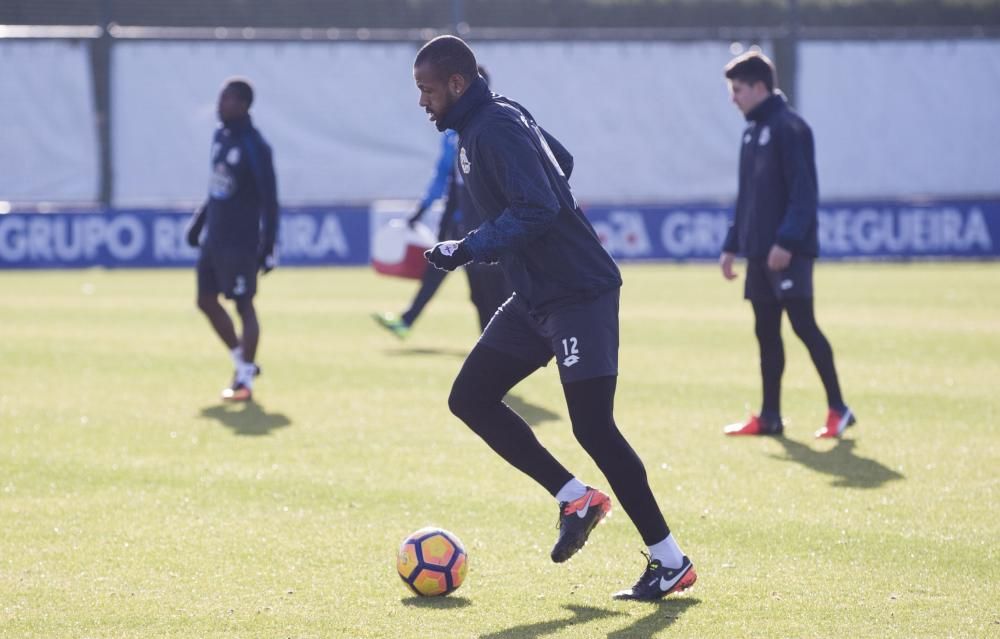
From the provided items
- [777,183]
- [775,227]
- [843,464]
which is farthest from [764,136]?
[843,464]

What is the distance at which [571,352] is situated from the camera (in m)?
5.50

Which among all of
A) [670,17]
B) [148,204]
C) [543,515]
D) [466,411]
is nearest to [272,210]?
[543,515]

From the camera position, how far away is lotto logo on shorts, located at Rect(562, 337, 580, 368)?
5.49m

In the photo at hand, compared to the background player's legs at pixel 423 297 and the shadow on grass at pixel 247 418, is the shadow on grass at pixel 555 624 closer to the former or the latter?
the shadow on grass at pixel 247 418

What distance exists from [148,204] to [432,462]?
21229 millimetres

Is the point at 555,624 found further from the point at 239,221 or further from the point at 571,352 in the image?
the point at 239,221

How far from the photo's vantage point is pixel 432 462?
836cm

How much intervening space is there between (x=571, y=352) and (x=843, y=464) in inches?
128

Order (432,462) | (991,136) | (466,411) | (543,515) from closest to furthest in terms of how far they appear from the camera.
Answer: (466,411)
(543,515)
(432,462)
(991,136)

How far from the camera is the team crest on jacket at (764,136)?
8.89 metres

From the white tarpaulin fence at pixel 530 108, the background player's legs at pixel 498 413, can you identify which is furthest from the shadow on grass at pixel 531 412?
the white tarpaulin fence at pixel 530 108

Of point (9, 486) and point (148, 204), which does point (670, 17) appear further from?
point (9, 486)

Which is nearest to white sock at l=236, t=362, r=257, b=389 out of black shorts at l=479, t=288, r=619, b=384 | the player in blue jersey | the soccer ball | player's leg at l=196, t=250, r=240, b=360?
player's leg at l=196, t=250, r=240, b=360

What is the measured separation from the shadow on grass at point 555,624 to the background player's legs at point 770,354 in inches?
155
